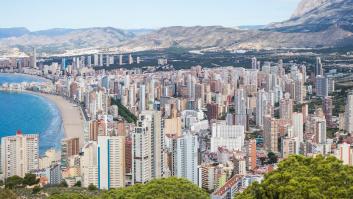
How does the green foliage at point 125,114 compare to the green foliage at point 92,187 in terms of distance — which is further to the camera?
the green foliage at point 125,114

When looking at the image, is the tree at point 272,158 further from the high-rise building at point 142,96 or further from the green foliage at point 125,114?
the high-rise building at point 142,96

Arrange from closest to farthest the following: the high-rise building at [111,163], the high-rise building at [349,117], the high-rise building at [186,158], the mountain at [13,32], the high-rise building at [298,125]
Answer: the high-rise building at [111,163], the high-rise building at [186,158], the high-rise building at [298,125], the high-rise building at [349,117], the mountain at [13,32]

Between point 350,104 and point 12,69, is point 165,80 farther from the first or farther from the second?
point 12,69

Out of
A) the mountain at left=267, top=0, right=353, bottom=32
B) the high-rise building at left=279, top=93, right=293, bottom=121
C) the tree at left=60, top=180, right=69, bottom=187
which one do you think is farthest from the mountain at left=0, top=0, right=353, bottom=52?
the tree at left=60, top=180, right=69, bottom=187

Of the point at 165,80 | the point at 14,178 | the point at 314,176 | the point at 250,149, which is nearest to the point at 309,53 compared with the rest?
the point at 165,80

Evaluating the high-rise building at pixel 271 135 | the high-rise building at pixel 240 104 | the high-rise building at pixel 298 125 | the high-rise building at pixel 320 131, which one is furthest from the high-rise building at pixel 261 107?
the high-rise building at pixel 320 131

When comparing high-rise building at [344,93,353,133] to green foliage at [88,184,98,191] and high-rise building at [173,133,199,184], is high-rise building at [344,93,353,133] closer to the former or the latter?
high-rise building at [173,133,199,184]

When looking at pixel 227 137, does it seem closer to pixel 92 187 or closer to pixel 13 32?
Answer: pixel 92 187
